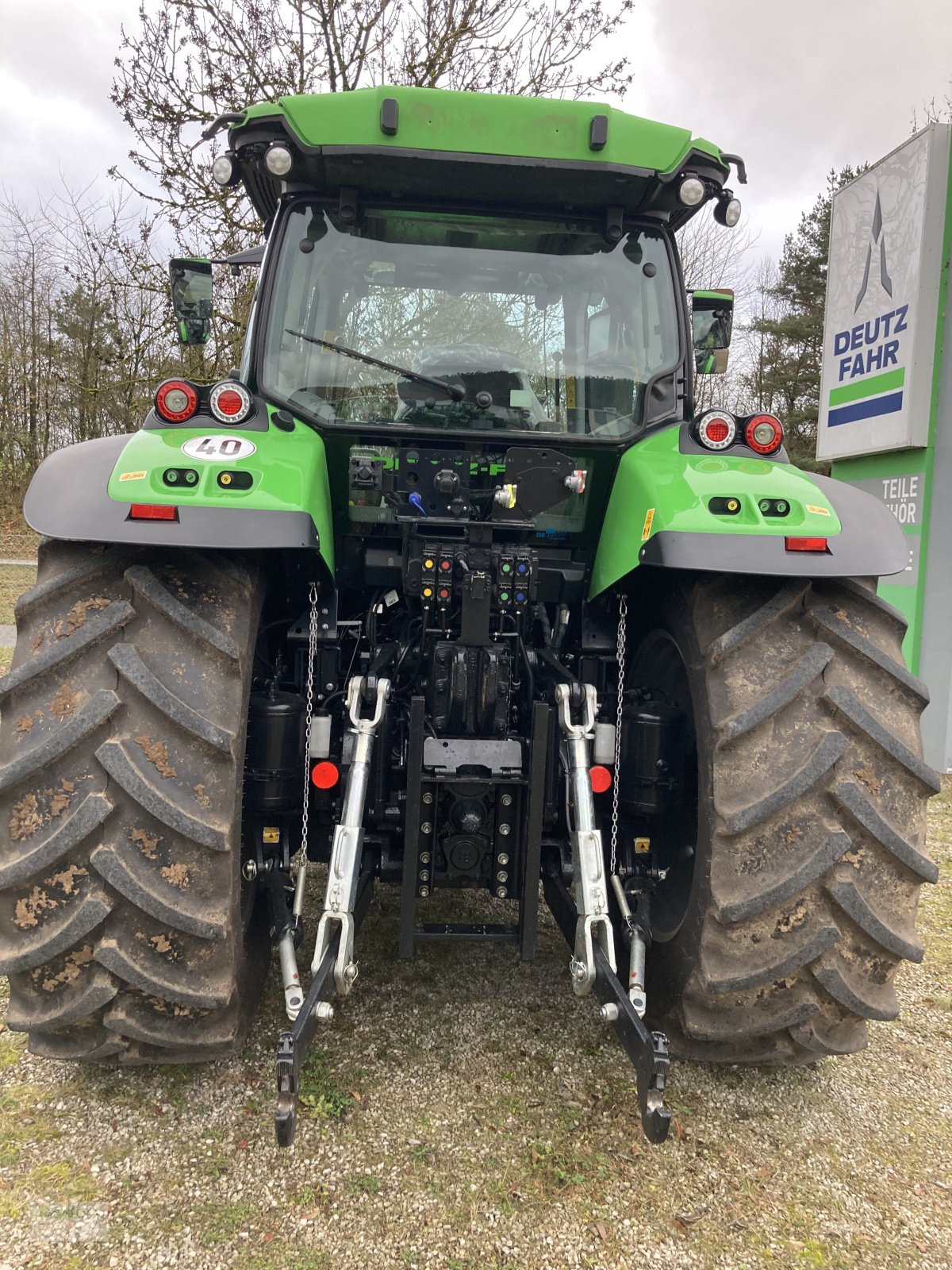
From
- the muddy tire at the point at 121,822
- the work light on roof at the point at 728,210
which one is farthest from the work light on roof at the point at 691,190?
the muddy tire at the point at 121,822

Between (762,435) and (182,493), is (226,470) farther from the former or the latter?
(762,435)

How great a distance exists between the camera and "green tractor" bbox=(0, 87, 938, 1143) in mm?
2082

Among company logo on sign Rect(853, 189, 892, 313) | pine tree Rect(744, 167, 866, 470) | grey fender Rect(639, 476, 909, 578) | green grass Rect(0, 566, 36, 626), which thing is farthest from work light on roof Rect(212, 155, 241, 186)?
pine tree Rect(744, 167, 866, 470)

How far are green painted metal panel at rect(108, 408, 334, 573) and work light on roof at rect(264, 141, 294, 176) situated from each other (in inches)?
29.6

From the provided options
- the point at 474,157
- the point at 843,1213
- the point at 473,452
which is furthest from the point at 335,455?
the point at 843,1213

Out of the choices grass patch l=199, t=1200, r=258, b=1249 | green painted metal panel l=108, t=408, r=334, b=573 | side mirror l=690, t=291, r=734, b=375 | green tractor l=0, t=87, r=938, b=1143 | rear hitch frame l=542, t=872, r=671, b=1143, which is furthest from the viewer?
side mirror l=690, t=291, r=734, b=375

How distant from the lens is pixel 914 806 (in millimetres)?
2258

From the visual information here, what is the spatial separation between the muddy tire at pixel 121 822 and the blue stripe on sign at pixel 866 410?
6012 millimetres

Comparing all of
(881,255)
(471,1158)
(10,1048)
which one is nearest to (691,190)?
(471,1158)

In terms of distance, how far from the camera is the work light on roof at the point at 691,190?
108 inches

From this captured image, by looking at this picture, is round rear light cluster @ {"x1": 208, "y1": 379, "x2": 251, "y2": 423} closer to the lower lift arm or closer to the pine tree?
the lower lift arm

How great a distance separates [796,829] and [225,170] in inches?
99.4

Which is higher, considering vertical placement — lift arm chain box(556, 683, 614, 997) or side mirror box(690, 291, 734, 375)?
side mirror box(690, 291, 734, 375)

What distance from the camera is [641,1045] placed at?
6.50 ft
